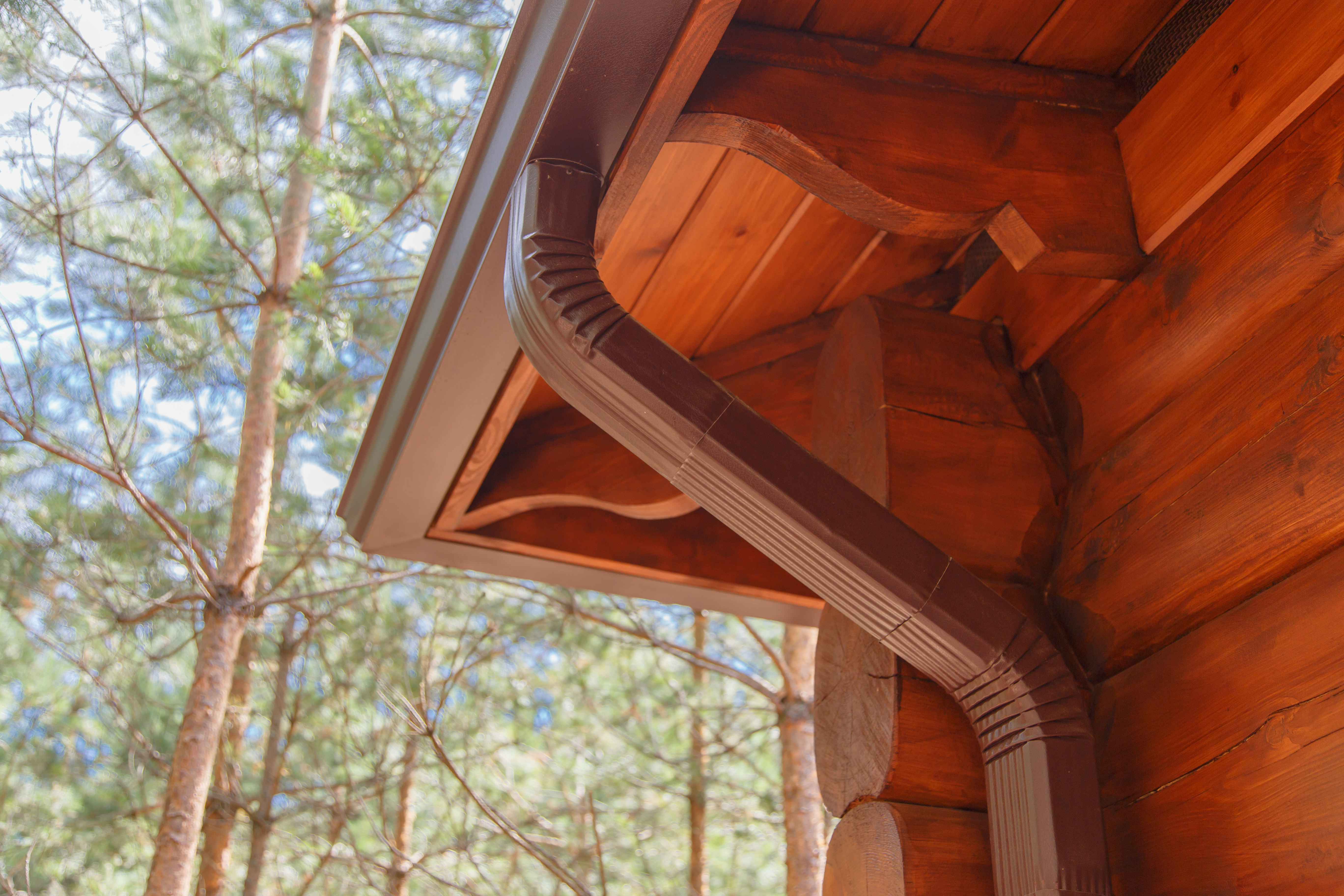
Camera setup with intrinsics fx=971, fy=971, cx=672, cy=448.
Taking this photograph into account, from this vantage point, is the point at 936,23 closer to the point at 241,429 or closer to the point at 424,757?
the point at 241,429

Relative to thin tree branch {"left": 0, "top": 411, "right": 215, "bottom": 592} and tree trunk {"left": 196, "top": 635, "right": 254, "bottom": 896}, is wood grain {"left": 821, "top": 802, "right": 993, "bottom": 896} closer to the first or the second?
thin tree branch {"left": 0, "top": 411, "right": 215, "bottom": 592}

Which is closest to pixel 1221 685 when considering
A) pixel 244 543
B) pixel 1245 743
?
pixel 1245 743

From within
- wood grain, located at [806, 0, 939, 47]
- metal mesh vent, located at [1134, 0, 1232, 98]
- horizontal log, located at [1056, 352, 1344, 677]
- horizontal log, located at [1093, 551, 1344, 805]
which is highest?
metal mesh vent, located at [1134, 0, 1232, 98]

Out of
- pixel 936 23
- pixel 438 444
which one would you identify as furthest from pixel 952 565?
pixel 438 444

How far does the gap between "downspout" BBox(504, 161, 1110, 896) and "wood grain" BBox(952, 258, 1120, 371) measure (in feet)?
1.98

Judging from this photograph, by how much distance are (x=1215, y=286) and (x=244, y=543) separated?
404 centimetres

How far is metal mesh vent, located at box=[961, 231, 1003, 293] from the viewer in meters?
1.96

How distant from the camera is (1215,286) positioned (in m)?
1.44

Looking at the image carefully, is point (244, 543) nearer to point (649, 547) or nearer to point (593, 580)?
point (593, 580)

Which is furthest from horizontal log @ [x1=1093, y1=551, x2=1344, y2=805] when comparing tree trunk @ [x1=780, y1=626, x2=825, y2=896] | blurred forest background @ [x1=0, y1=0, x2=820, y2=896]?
tree trunk @ [x1=780, y1=626, x2=825, y2=896]

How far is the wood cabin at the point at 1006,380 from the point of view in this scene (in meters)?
1.24

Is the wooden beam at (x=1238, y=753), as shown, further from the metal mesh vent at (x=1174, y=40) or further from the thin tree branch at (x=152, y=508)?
the thin tree branch at (x=152, y=508)

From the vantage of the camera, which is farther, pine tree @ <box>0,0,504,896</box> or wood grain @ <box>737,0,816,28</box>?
pine tree @ <box>0,0,504,896</box>

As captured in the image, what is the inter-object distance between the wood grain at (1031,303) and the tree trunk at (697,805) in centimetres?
405
